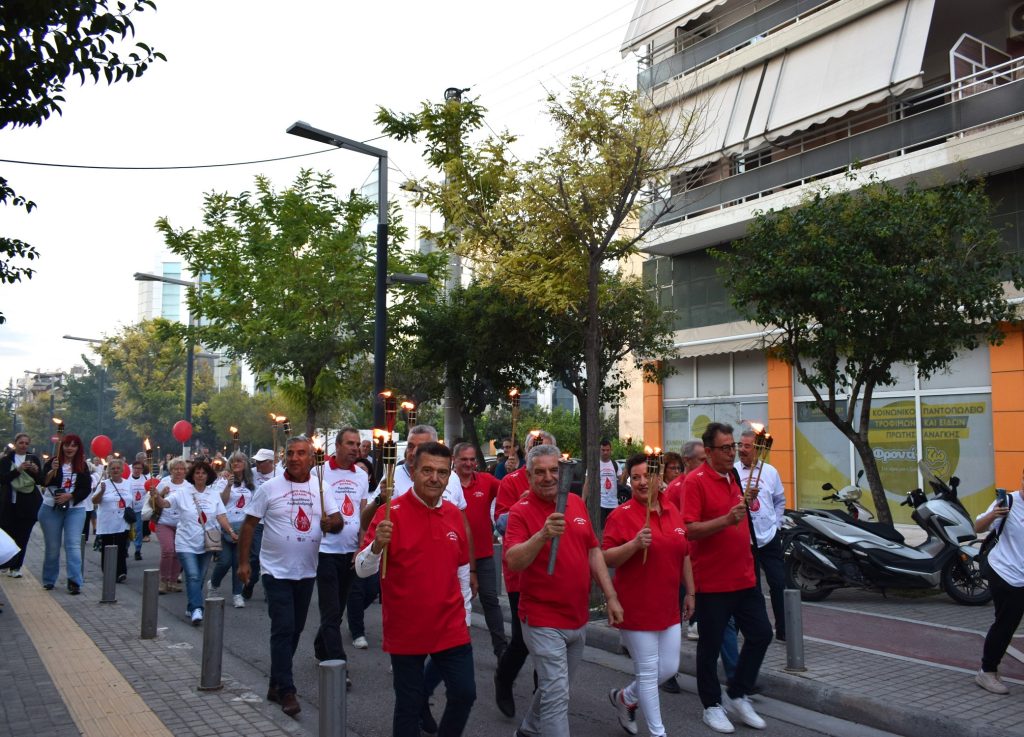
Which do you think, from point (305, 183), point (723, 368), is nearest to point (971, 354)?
point (723, 368)

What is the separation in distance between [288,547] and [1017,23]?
1826 centimetres

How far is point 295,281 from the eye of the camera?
18.5 meters

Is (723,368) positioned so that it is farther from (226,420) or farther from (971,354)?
(226,420)

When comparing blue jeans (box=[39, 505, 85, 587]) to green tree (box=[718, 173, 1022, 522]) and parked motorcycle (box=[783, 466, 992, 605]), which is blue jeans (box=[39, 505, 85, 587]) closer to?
parked motorcycle (box=[783, 466, 992, 605])

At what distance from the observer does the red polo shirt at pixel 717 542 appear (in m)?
5.64

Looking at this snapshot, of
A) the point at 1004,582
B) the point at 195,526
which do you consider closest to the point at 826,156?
the point at 1004,582

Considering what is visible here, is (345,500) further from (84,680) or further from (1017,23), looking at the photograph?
(1017,23)

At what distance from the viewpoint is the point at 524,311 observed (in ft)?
52.9

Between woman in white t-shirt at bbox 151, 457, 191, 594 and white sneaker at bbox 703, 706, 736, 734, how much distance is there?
640cm

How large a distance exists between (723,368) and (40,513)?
1629cm

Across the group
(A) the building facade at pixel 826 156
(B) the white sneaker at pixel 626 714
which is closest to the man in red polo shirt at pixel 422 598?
(B) the white sneaker at pixel 626 714

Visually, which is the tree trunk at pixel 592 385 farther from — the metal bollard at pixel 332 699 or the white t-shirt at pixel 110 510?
the white t-shirt at pixel 110 510

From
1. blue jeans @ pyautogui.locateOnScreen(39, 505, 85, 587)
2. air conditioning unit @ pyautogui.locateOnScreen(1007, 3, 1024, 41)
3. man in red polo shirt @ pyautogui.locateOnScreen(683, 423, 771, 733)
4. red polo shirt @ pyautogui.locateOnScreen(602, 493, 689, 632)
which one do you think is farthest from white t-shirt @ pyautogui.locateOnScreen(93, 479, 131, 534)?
air conditioning unit @ pyautogui.locateOnScreen(1007, 3, 1024, 41)

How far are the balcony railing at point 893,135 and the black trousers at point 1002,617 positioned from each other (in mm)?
9226
